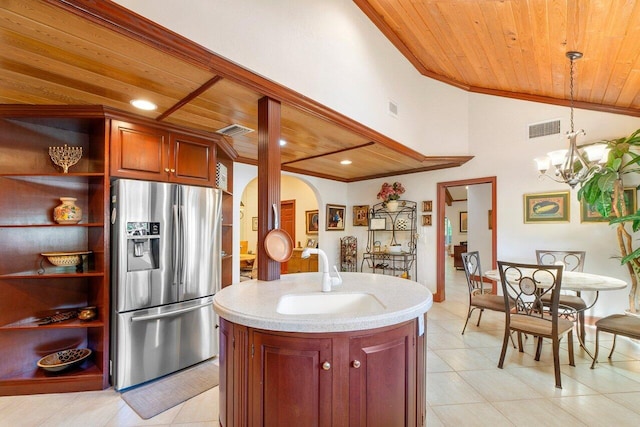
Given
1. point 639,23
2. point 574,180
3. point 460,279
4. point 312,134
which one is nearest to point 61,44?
point 312,134

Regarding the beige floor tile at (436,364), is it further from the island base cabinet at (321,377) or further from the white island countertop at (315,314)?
the island base cabinet at (321,377)

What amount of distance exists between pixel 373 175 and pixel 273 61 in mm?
4124

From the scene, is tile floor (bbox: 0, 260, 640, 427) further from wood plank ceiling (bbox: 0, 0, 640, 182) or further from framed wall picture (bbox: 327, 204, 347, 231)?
framed wall picture (bbox: 327, 204, 347, 231)

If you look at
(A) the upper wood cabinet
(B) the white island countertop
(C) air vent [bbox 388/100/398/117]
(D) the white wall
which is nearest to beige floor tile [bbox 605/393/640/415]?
(B) the white island countertop

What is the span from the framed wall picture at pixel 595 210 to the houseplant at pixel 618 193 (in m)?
0.15

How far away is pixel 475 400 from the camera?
7.73 feet

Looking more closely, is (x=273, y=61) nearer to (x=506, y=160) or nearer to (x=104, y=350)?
(x=104, y=350)

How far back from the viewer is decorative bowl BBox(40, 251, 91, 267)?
8.18ft

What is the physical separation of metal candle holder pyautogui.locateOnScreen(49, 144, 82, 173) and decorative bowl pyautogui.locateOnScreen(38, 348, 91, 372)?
157 centimetres

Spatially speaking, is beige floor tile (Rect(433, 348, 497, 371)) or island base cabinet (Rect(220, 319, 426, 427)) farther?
beige floor tile (Rect(433, 348, 497, 371))

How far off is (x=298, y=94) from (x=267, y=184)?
0.84 metres

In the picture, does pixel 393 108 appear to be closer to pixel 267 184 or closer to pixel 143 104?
pixel 267 184

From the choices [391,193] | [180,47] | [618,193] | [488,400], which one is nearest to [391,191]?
[391,193]

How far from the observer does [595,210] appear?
12.7 ft
